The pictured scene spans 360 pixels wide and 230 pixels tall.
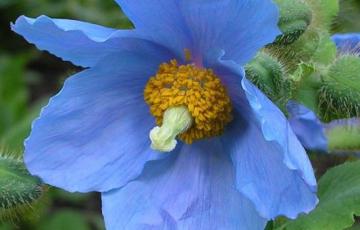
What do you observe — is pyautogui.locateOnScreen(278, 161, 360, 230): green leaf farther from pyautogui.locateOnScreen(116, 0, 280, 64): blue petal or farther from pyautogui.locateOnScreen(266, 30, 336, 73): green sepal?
pyautogui.locateOnScreen(116, 0, 280, 64): blue petal

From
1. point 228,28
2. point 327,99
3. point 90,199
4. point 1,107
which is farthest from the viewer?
point 90,199

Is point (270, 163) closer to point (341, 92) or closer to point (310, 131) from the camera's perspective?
point (341, 92)

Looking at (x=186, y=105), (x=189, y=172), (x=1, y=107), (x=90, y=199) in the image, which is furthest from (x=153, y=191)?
(x=90, y=199)

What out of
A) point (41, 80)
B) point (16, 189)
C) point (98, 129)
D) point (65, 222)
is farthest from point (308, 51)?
point (41, 80)

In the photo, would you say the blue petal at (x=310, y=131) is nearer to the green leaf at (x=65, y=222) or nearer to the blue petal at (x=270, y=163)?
the blue petal at (x=270, y=163)

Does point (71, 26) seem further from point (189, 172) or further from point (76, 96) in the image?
point (189, 172)

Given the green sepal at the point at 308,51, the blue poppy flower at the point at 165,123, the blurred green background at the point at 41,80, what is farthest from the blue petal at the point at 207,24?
the blurred green background at the point at 41,80
